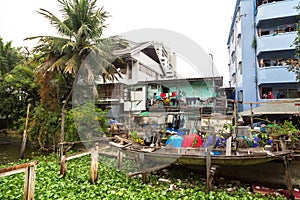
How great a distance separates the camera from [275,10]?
12188mm

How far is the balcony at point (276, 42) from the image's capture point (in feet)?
38.9

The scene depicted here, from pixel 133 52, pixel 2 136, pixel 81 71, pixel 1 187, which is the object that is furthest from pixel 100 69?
pixel 2 136

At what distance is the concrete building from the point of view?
1191 cm

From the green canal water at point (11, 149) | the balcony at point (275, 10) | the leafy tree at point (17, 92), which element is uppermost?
the balcony at point (275, 10)

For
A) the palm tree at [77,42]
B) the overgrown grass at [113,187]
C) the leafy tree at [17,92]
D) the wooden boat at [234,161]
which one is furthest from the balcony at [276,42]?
the leafy tree at [17,92]

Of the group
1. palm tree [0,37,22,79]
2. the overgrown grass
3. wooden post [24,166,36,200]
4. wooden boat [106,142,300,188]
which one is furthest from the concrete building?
palm tree [0,37,22,79]

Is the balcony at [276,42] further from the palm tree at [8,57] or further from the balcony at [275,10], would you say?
the palm tree at [8,57]

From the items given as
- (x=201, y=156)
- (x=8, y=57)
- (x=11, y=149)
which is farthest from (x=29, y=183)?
(x=8, y=57)

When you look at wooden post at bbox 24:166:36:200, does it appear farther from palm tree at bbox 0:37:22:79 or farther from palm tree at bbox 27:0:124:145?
palm tree at bbox 0:37:22:79

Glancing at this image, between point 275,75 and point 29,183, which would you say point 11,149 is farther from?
point 275,75

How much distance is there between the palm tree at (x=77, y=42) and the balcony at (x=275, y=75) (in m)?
9.37

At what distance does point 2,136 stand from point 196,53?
628 inches

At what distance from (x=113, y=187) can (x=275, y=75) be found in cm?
1153

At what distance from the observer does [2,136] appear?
1541cm
